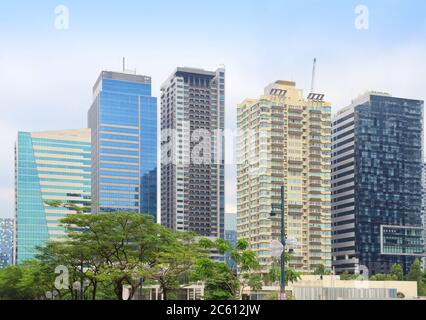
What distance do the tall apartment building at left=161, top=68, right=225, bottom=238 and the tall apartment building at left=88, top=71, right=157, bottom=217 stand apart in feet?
1.99

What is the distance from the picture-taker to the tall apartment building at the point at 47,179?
17312 mm

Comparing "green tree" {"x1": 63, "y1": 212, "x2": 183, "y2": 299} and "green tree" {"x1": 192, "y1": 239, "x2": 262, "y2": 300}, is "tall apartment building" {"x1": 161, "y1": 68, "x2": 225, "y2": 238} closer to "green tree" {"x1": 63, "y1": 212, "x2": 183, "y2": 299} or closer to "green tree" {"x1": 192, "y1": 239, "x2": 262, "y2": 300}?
"green tree" {"x1": 63, "y1": 212, "x2": 183, "y2": 299}

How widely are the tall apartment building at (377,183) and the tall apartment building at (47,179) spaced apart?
11620 mm

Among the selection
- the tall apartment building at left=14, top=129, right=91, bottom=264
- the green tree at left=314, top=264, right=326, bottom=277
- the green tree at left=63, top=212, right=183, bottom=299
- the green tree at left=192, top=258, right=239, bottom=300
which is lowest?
the green tree at left=314, top=264, right=326, bottom=277

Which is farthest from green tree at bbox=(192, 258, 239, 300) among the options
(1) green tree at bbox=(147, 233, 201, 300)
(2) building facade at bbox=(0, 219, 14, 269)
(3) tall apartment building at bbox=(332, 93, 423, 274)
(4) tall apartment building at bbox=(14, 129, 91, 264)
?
(3) tall apartment building at bbox=(332, 93, 423, 274)

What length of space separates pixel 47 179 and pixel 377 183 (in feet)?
52.7

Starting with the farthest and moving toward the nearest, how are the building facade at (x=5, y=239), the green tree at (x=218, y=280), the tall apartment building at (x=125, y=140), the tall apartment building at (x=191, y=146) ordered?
the building facade at (x=5, y=239)
the tall apartment building at (x=125, y=140)
the tall apartment building at (x=191, y=146)
the green tree at (x=218, y=280)

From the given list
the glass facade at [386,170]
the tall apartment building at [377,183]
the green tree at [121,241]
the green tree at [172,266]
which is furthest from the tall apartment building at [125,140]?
the glass facade at [386,170]

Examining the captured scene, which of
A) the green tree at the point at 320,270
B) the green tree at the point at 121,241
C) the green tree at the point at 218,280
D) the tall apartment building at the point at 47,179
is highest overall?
the tall apartment building at the point at 47,179

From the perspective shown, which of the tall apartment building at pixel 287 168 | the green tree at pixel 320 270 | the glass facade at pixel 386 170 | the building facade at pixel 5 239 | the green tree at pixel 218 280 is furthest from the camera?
the glass facade at pixel 386 170

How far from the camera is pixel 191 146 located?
16203 mm

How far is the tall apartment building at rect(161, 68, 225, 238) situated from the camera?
1537 centimetres

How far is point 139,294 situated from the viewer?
1174 cm

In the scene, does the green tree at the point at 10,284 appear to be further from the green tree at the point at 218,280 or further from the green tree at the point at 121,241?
the green tree at the point at 218,280
